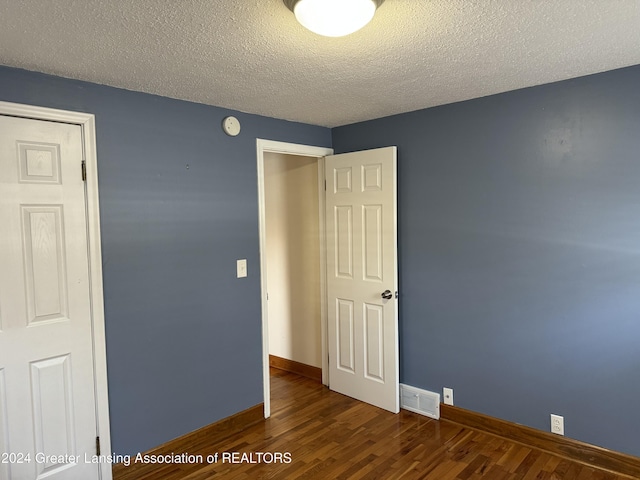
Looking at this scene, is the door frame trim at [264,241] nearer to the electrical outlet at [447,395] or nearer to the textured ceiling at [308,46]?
the textured ceiling at [308,46]

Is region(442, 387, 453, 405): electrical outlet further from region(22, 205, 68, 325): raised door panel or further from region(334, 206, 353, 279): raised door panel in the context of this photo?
region(22, 205, 68, 325): raised door panel

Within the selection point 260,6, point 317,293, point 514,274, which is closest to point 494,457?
point 514,274

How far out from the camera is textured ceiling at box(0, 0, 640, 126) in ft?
4.90

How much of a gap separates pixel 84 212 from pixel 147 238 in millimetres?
374

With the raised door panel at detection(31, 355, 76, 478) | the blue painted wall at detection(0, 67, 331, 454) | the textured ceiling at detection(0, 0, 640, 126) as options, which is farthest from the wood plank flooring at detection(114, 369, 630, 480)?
the textured ceiling at detection(0, 0, 640, 126)

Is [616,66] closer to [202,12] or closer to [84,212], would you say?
[202,12]

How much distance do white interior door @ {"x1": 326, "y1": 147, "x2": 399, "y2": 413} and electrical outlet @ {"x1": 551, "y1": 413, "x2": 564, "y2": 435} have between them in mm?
1053

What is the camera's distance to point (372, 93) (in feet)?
8.39

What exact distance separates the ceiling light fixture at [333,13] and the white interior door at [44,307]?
1.51 meters

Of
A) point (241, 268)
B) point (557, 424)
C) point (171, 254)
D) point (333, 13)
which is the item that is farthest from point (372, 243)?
point (333, 13)

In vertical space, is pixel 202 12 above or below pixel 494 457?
above

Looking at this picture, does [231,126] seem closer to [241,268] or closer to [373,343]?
[241,268]

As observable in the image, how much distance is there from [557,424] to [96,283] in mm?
2871

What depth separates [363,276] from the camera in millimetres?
3305
